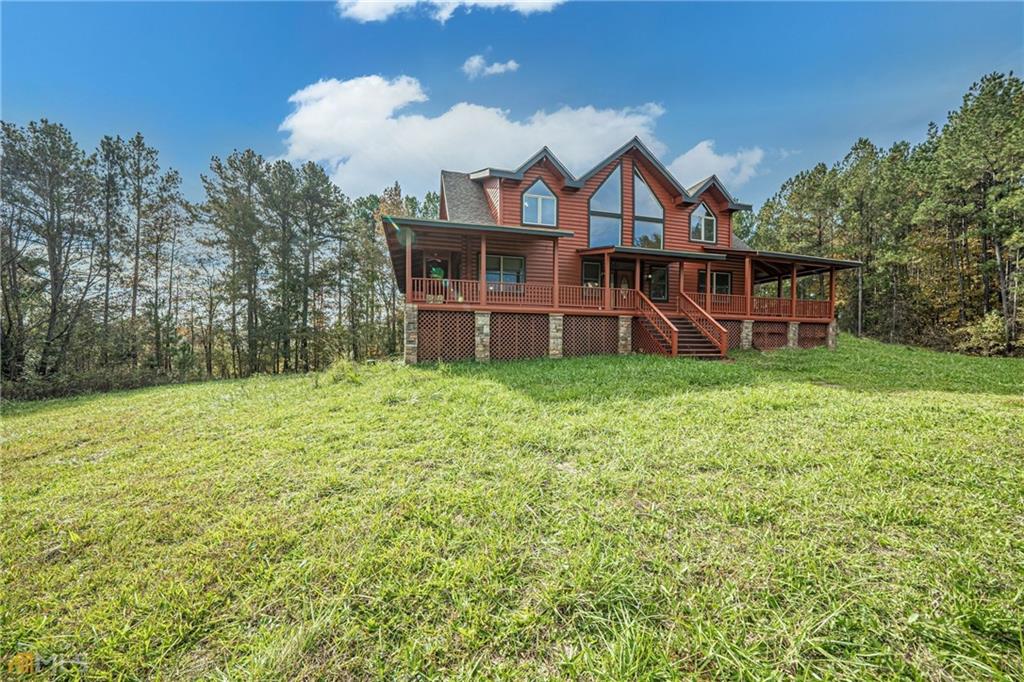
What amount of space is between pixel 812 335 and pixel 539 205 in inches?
484

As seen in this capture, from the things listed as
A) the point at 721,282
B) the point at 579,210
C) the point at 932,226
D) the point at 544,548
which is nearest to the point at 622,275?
the point at 579,210

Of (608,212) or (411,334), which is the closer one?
(411,334)

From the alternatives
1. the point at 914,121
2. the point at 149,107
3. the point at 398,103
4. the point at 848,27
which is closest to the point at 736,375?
the point at 848,27

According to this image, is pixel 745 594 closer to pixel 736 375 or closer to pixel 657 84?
pixel 736 375

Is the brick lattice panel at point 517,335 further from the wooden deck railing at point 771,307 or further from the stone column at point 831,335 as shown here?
the stone column at point 831,335

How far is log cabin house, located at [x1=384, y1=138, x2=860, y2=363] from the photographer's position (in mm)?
12172

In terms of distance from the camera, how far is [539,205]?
15164mm

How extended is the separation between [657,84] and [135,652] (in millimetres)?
19471

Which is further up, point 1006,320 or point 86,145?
point 86,145

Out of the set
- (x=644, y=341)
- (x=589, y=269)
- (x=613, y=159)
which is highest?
(x=613, y=159)

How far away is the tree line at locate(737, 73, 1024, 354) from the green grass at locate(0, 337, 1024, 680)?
74.0 ft

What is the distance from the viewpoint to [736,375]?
8.60 meters

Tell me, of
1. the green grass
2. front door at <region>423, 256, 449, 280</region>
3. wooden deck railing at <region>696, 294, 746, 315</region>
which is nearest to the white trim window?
wooden deck railing at <region>696, 294, 746, 315</region>

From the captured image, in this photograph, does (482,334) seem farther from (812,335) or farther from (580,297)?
(812,335)
